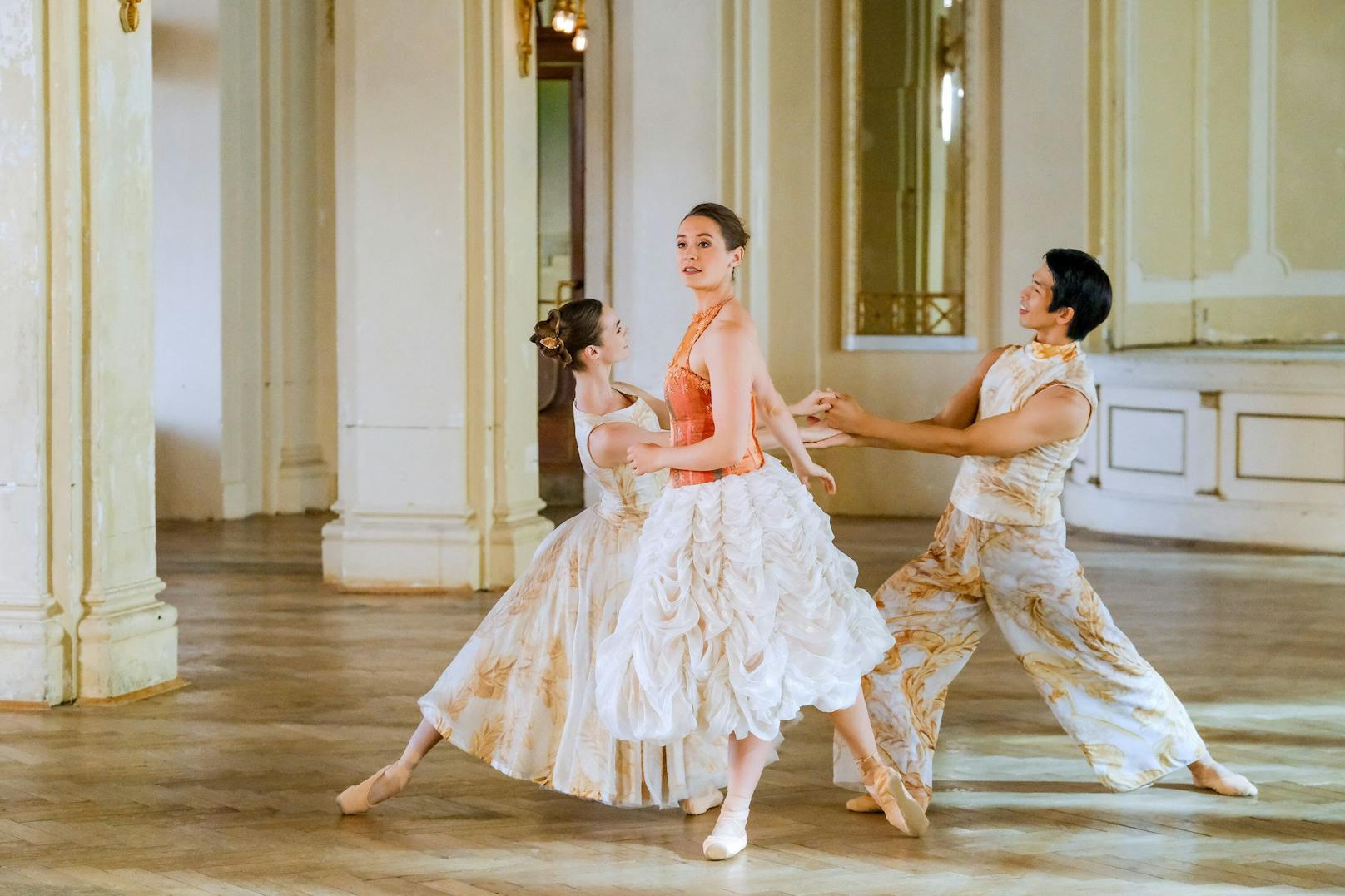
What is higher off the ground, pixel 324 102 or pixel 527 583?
pixel 324 102

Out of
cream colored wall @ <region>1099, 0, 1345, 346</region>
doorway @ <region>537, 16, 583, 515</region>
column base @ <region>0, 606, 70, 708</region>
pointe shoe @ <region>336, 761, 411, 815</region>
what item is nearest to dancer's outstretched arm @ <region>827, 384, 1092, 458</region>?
pointe shoe @ <region>336, 761, 411, 815</region>

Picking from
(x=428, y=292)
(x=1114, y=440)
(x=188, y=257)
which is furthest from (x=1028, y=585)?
(x=188, y=257)

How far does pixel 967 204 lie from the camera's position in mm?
10125

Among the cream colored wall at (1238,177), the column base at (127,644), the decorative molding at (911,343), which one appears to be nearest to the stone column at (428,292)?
the column base at (127,644)

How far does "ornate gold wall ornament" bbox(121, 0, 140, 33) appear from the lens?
17.5 ft

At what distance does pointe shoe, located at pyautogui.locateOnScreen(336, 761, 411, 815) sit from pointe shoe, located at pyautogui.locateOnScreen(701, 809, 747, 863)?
74cm

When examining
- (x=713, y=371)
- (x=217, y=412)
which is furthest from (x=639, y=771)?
(x=217, y=412)

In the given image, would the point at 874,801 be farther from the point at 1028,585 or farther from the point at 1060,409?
the point at 1060,409

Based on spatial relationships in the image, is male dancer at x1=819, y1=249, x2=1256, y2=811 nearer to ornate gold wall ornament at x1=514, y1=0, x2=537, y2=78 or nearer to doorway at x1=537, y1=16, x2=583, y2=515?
ornate gold wall ornament at x1=514, y1=0, x2=537, y2=78

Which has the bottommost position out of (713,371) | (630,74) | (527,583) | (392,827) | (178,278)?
(392,827)

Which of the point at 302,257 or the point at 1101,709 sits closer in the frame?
the point at 1101,709

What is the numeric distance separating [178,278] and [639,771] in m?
7.04

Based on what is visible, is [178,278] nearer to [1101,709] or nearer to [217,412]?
[217,412]

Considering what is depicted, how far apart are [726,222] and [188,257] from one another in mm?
7120
